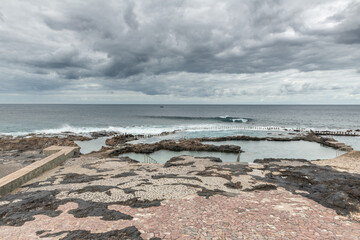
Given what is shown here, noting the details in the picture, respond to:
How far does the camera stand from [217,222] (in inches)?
283

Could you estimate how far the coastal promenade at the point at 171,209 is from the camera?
6.54 metres

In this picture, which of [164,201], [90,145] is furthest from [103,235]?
[90,145]

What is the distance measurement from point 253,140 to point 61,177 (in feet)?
116

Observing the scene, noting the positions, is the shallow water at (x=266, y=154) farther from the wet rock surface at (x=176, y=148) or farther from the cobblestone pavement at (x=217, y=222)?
the cobblestone pavement at (x=217, y=222)

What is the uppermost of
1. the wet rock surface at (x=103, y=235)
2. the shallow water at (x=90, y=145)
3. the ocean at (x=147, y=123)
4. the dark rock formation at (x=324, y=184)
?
the wet rock surface at (x=103, y=235)

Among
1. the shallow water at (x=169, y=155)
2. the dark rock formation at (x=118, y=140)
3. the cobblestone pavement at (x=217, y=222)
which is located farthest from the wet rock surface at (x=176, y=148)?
the cobblestone pavement at (x=217, y=222)

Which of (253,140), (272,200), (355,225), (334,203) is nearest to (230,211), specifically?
(272,200)

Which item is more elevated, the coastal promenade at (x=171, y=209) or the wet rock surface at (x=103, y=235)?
the wet rock surface at (x=103, y=235)

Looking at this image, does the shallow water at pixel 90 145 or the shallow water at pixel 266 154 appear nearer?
the shallow water at pixel 266 154

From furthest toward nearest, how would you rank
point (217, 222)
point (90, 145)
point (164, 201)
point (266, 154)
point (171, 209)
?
point (90, 145) < point (266, 154) < point (164, 201) < point (171, 209) < point (217, 222)

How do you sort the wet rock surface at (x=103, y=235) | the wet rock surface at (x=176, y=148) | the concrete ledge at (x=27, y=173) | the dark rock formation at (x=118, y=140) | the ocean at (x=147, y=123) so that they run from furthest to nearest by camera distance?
1. the ocean at (x=147, y=123)
2. the dark rock formation at (x=118, y=140)
3. the wet rock surface at (x=176, y=148)
4. the concrete ledge at (x=27, y=173)
5. the wet rock surface at (x=103, y=235)

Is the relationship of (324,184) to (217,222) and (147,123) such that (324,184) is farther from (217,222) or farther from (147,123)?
(147,123)

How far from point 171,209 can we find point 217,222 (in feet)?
→ 6.33

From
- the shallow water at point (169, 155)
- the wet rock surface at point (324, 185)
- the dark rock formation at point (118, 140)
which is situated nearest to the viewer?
the wet rock surface at point (324, 185)
